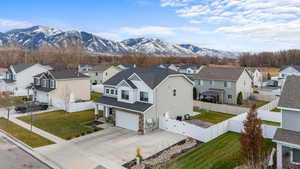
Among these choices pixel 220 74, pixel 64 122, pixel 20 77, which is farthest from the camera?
pixel 20 77

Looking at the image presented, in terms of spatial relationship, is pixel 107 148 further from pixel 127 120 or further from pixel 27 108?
pixel 27 108

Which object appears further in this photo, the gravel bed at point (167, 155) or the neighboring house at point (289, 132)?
the gravel bed at point (167, 155)

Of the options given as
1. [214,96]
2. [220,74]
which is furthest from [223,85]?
[214,96]

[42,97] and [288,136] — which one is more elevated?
[42,97]

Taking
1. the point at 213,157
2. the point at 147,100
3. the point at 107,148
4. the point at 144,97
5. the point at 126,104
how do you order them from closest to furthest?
the point at 213,157 → the point at 107,148 → the point at 147,100 → the point at 144,97 → the point at 126,104

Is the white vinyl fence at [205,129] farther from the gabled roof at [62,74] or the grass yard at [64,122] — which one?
the gabled roof at [62,74]

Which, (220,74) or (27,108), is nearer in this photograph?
(27,108)

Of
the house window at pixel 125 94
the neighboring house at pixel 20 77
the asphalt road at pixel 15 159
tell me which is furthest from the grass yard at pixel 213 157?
the neighboring house at pixel 20 77
